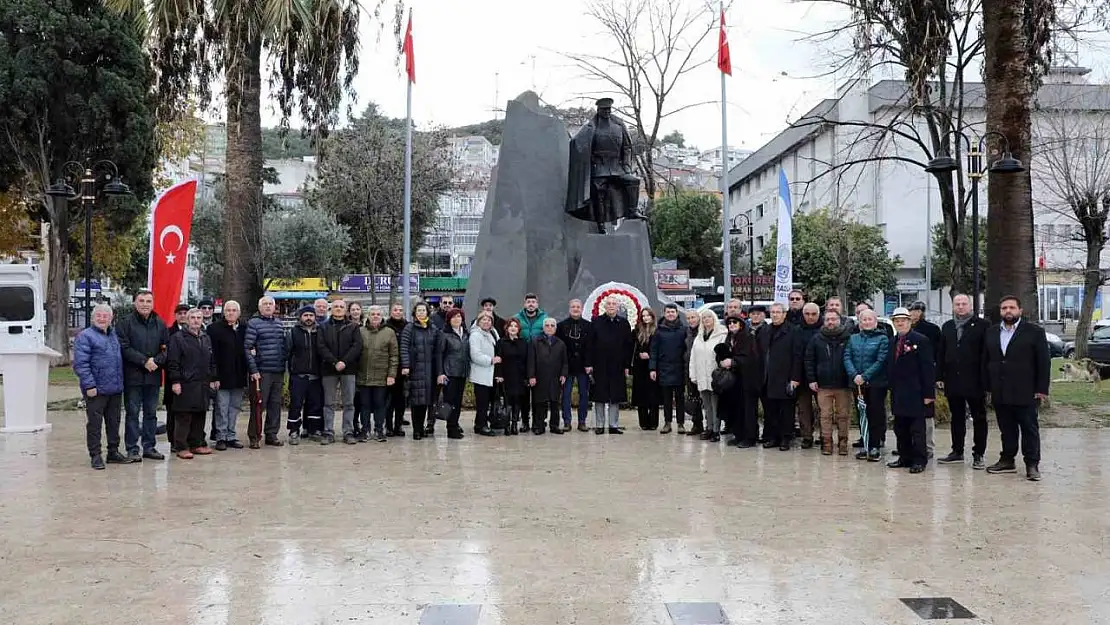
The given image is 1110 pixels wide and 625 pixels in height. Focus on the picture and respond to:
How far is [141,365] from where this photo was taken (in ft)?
31.2

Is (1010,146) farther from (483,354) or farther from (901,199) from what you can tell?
(901,199)

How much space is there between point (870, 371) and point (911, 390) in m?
0.52

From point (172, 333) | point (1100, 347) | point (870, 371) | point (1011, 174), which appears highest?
point (1011, 174)

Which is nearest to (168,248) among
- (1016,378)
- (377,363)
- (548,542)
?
(377,363)

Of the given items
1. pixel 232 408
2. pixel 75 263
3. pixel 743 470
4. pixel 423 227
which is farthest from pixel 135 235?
pixel 743 470

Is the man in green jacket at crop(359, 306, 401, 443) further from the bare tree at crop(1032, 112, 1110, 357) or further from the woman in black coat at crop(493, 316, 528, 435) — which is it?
the bare tree at crop(1032, 112, 1110, 357)

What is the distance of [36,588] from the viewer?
16.8 ft

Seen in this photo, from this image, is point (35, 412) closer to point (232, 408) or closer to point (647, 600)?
point (232, 408)

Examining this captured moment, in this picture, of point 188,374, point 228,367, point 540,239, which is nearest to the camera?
point 188,374

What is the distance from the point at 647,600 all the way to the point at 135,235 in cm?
2962

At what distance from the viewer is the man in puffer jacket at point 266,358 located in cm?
1032

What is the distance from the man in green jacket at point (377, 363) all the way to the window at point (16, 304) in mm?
10634

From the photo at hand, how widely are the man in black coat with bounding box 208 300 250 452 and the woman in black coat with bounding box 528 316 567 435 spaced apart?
11.3 feet

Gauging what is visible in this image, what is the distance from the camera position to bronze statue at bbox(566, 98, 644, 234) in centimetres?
1479
